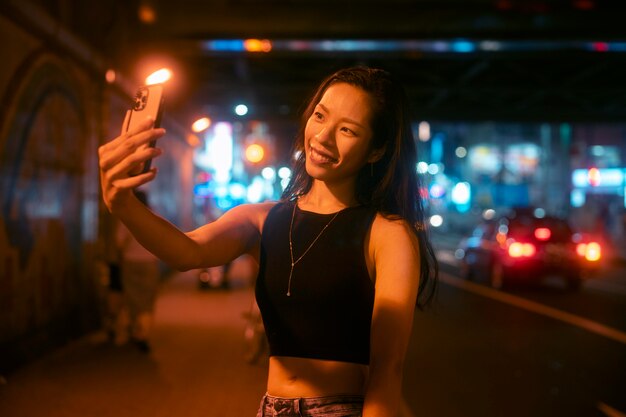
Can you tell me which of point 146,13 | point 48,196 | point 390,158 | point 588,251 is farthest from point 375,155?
point 588,251

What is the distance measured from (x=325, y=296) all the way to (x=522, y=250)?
15.8 metres

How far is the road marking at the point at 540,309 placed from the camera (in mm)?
11039

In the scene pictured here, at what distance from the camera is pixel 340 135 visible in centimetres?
243

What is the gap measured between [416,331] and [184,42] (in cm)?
604

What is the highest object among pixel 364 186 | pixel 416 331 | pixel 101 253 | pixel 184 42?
pixel 184 42

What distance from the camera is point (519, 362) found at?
8.80 meters

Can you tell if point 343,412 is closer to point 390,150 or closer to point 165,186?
point 390,150

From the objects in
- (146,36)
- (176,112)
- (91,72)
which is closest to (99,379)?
(91,72)

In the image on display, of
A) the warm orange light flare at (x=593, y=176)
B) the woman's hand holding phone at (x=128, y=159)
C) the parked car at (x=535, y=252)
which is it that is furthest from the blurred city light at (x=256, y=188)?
the woman's hand holding phone at (x=128, y=159)

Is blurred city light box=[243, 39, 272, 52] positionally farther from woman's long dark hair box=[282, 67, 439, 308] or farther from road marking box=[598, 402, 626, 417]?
woman's long dark hair box=[282, 67, 439, 308]

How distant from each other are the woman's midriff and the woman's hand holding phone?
2.60ft

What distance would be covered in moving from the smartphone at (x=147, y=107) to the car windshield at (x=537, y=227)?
16.5 m

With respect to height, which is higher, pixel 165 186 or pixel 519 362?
pixel 165 186

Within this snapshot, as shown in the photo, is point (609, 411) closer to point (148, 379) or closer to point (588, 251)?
point (148, 379)
